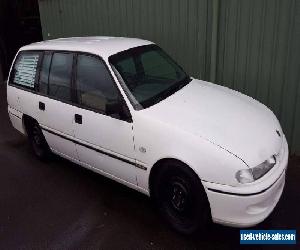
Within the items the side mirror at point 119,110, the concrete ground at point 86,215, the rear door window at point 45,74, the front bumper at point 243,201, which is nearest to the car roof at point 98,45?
the rear door window at point 45,74

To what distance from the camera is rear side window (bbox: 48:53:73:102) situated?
4.77m

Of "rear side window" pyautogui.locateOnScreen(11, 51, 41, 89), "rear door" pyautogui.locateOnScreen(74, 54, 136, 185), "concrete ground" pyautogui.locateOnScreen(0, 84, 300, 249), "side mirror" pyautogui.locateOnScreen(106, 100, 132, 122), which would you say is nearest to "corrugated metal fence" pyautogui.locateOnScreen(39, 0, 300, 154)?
"concrete ground" pyautogui.locateOnScreen(0, 84, 300, 249)

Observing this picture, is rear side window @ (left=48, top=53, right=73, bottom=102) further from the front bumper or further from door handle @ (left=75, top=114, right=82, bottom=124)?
the front bumper

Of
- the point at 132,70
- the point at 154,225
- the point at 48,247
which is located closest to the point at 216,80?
the point at 132,70

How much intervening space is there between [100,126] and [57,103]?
0.94 meters

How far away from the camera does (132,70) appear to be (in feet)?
14.8

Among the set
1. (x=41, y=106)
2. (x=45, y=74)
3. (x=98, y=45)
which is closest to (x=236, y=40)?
(x=98, y=45)

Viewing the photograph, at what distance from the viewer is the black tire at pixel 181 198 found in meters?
3.59

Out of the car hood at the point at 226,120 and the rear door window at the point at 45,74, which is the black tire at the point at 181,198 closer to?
the car hood at the point at 226,120

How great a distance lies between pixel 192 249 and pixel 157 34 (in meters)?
4.12

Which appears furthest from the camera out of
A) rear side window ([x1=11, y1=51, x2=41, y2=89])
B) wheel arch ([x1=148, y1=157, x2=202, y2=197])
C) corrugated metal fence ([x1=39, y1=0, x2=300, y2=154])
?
rear side window ([x1=11, y1=51, x2=41, y2=89])

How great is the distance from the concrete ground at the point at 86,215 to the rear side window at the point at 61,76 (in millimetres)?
1274

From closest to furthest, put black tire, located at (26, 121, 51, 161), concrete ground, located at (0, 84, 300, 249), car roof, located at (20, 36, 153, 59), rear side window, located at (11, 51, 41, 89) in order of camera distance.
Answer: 1. concrete ground, located at (0, 84, 300, 249)
2. car roof, located at (20, 36, 153, 59)
3. rear side window, located at (11, 51, 41, 89)
4. black tire, located at (26, 121, 51, 161)

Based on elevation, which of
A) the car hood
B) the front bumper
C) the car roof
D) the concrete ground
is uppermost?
the car roof
